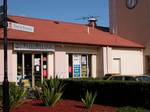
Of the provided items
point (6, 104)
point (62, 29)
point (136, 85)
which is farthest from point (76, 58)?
point (6, 104)

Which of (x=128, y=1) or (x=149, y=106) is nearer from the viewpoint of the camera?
(x=149, y=106)

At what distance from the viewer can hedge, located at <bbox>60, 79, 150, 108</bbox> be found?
53.9 feet

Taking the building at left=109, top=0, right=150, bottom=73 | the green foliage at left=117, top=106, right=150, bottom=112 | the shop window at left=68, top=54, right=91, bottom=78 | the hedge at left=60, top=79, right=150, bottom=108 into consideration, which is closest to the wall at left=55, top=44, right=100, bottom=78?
the shop window at left=68, top=54, right=91, bottom=78

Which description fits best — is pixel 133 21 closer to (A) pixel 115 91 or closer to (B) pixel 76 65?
(B) pixel 76 65

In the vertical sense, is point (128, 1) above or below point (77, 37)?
above

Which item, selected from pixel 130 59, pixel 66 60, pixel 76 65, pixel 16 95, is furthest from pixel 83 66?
pixel 16 95

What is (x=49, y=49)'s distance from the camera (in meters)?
28.1

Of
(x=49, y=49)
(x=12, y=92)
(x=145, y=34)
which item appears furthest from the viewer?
(x=145, y=34)

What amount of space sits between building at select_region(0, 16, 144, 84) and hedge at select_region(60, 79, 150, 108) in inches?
276

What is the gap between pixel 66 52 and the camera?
29578mm

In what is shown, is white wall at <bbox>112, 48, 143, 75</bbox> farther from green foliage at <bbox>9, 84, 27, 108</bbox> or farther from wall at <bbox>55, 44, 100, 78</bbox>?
green foliage at <bbox>9, 84, 27, 108</bbox>

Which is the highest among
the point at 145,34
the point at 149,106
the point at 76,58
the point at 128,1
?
the point at 128,1

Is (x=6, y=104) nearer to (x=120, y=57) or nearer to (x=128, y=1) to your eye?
(x=120, y=57)

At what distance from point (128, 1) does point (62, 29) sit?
7.72m
